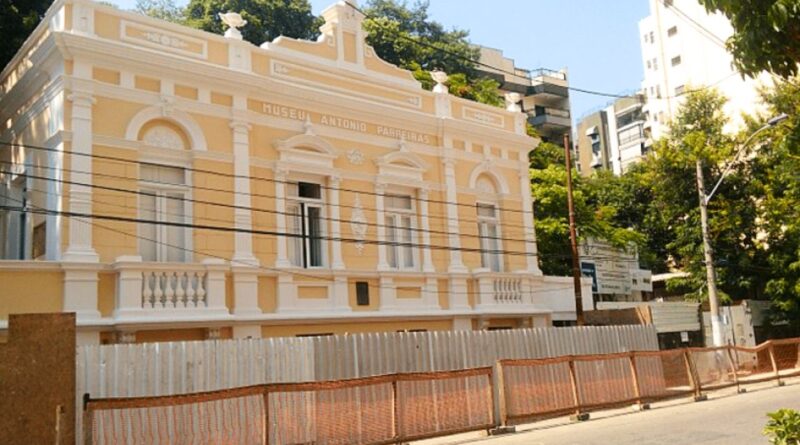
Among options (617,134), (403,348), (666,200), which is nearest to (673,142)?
(666,200)

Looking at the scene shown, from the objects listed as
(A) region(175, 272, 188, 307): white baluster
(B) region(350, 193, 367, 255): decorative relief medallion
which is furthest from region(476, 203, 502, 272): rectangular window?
(A) region(175, 272, 188, 307): white baluster

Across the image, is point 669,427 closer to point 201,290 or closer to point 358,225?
point 358,225

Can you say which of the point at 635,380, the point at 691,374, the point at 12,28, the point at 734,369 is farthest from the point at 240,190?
the point at 734,369

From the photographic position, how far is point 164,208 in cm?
1536

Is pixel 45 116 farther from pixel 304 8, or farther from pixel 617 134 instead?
pixel 617 134

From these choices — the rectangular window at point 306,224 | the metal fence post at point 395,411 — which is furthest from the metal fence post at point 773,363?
the metal fence post at point 395,411

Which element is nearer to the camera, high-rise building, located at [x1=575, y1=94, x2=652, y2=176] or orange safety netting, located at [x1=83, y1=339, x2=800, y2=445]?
orange safety netting, located at [x1=83, y1=339, x2=800, y2=445]

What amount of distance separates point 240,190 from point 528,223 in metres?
9.19

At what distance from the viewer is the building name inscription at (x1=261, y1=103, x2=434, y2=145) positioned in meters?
17.2

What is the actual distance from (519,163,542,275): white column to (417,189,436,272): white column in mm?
3604

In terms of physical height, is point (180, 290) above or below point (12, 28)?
below

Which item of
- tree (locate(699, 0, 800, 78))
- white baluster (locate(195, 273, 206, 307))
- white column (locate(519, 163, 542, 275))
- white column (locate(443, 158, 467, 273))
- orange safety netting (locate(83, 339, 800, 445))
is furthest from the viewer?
white column (locate(519, 163, 542, 275))

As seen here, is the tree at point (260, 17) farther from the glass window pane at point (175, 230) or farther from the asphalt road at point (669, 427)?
the asphalt road at point (669, 427)

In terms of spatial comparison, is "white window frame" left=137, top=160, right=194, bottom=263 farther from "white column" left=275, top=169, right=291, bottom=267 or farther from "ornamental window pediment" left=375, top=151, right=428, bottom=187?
"ornamental window pediment" left=375, top=151, right=428, bottom=187
